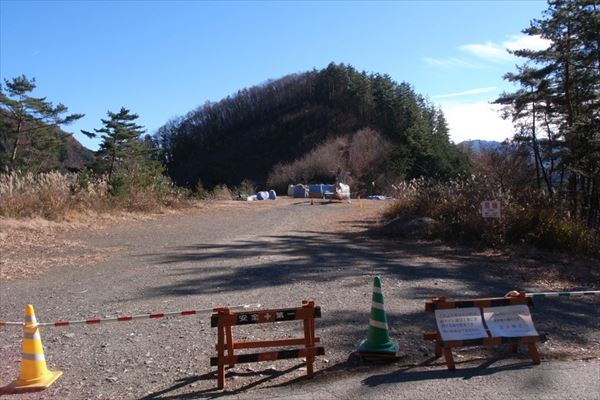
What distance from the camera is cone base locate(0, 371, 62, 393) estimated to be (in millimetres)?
5211

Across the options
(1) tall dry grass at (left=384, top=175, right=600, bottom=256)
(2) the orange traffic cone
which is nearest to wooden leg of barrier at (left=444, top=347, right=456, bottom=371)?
(2) the orange traffic cone

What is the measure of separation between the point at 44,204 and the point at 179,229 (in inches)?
161

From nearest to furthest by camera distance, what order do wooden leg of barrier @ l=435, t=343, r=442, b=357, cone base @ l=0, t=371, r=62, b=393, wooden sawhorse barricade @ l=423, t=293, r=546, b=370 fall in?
1. cone base @ l=0, t=371, r=62, b=393
2. wooden sawhorse barricade @ l=423, t=293, r=546, b=370
3. wooden leg of barrier @ l=435, t=343, r=442, b=357

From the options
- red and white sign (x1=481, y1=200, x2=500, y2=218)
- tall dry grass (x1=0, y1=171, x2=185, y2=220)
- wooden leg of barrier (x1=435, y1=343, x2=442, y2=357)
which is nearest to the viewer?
wooden leg of barrier (x1=435, y1=343, x2=442, y2=357)

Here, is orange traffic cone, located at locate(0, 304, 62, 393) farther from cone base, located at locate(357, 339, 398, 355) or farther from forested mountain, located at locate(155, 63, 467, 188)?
forested mountain, located at locate(155, 63, 467, 188)

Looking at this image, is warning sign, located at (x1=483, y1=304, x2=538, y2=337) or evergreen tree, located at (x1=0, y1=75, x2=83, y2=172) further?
evergreen tree, located at (x1=0, y1=75, x2=83, y2=172)

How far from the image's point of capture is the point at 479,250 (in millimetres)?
14172

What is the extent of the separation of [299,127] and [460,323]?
335 ft

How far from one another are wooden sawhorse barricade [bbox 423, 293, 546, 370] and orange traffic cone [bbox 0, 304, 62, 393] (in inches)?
146

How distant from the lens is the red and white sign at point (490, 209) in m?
14.0

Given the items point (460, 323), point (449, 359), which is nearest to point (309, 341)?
point (449, 359)

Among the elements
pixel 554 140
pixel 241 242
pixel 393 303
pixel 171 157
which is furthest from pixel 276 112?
pixel 393 303

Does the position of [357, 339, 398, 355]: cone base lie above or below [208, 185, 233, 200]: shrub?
below

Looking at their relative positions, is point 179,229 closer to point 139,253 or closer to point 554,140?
point 139,253
